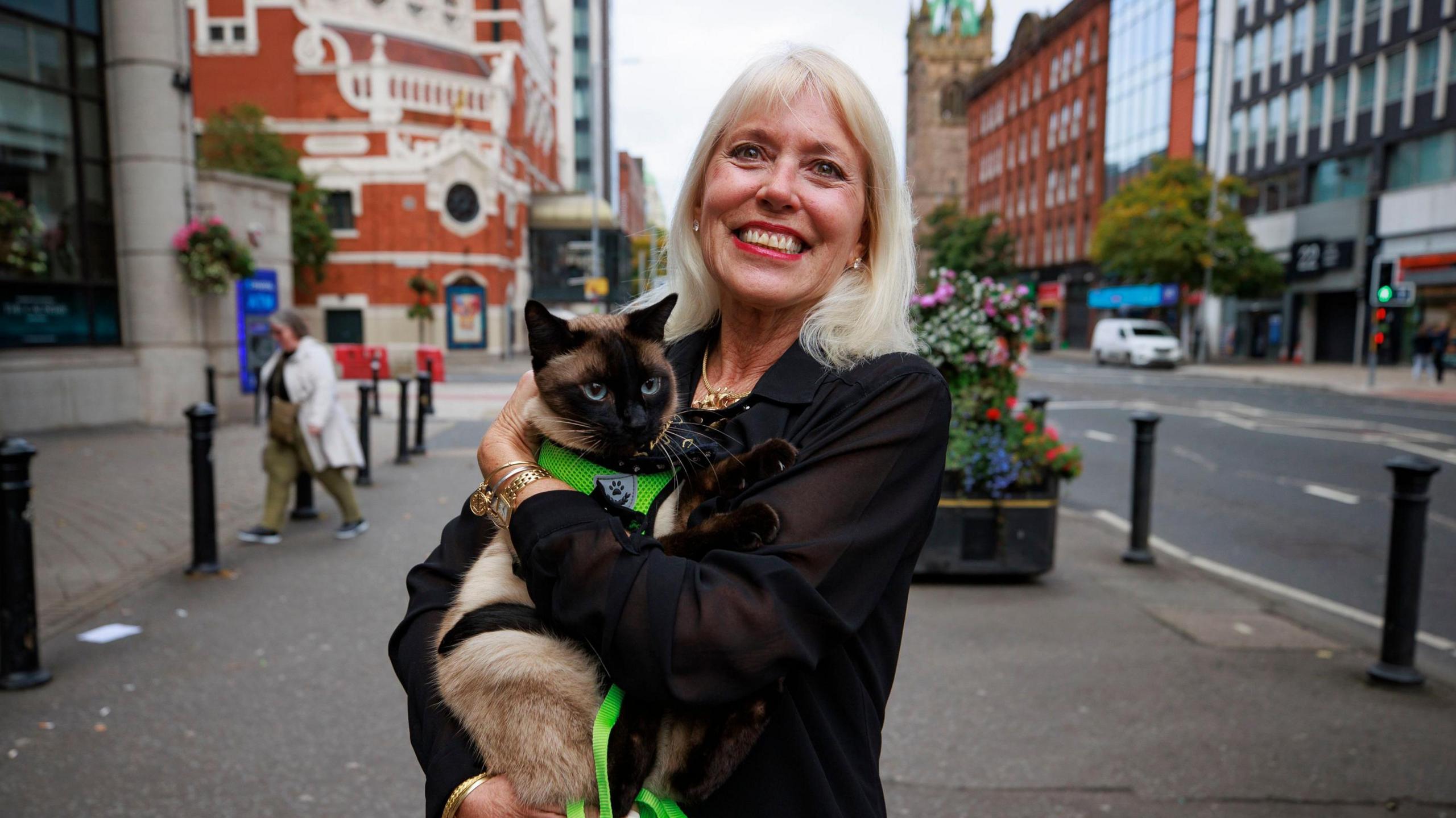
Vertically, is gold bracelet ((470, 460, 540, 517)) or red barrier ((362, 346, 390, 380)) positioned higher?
gold bracelet ((470, 460, 540, 517))

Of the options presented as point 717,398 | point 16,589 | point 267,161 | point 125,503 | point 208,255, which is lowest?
point 125,503

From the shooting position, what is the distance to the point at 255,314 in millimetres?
19375

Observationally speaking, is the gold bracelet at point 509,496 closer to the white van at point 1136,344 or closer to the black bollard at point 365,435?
the black bollard at point 365,435

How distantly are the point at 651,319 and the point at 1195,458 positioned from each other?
46.1 ft

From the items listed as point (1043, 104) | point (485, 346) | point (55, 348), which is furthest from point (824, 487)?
point (1043, 104)

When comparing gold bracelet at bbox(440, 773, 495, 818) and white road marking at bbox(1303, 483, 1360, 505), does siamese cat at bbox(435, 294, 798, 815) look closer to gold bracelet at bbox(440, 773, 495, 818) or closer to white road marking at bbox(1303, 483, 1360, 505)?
gold bracelet at bbox(440, 773, 495, 818)

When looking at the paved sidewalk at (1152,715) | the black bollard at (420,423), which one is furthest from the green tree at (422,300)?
the paved sidewalk at (1152,715)

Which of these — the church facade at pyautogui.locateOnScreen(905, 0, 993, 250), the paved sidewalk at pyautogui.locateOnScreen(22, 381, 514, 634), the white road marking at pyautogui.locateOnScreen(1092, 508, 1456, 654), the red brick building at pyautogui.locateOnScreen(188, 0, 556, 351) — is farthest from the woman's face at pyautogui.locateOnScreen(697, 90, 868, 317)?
the church facade at pyautogui.locateOnScreen(905, 0, 993, 250)

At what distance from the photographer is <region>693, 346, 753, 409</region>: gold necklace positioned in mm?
2131

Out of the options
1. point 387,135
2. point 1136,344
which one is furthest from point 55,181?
point 1136,344

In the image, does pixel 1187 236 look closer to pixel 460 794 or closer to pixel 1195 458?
pixel 1195 458

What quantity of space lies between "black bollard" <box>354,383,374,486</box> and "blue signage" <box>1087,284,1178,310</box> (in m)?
43.4

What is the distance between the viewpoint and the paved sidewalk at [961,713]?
159 inches

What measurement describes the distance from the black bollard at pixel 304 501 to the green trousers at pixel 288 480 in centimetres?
64
